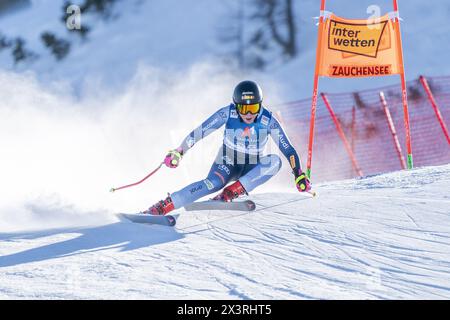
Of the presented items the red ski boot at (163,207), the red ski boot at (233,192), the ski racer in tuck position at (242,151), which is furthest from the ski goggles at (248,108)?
the red ski boot at (163,207)

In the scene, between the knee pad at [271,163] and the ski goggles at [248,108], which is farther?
the knee pad at [271,163]

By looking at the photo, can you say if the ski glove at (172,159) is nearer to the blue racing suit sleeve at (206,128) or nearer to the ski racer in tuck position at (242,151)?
the ski racer in tuck position at (242,151)

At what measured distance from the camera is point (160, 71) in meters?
22.9

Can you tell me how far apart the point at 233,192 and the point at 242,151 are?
375 mm

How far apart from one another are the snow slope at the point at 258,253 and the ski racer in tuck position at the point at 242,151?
0.23 m

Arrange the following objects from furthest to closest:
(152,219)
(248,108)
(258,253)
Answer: (248,108) → (152,219) → (258,253)

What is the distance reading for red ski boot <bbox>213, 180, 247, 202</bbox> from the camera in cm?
603

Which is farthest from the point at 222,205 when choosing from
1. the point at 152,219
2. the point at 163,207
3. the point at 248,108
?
the point at 248,108

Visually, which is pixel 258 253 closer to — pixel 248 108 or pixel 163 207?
pixel 163 207

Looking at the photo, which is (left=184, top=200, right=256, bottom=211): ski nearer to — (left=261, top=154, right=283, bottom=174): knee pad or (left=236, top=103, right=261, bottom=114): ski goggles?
(left=261, top=154, right=283, bottom=174): knee pad

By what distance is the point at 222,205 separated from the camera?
596 cm

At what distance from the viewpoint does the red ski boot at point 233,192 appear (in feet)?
19.8
